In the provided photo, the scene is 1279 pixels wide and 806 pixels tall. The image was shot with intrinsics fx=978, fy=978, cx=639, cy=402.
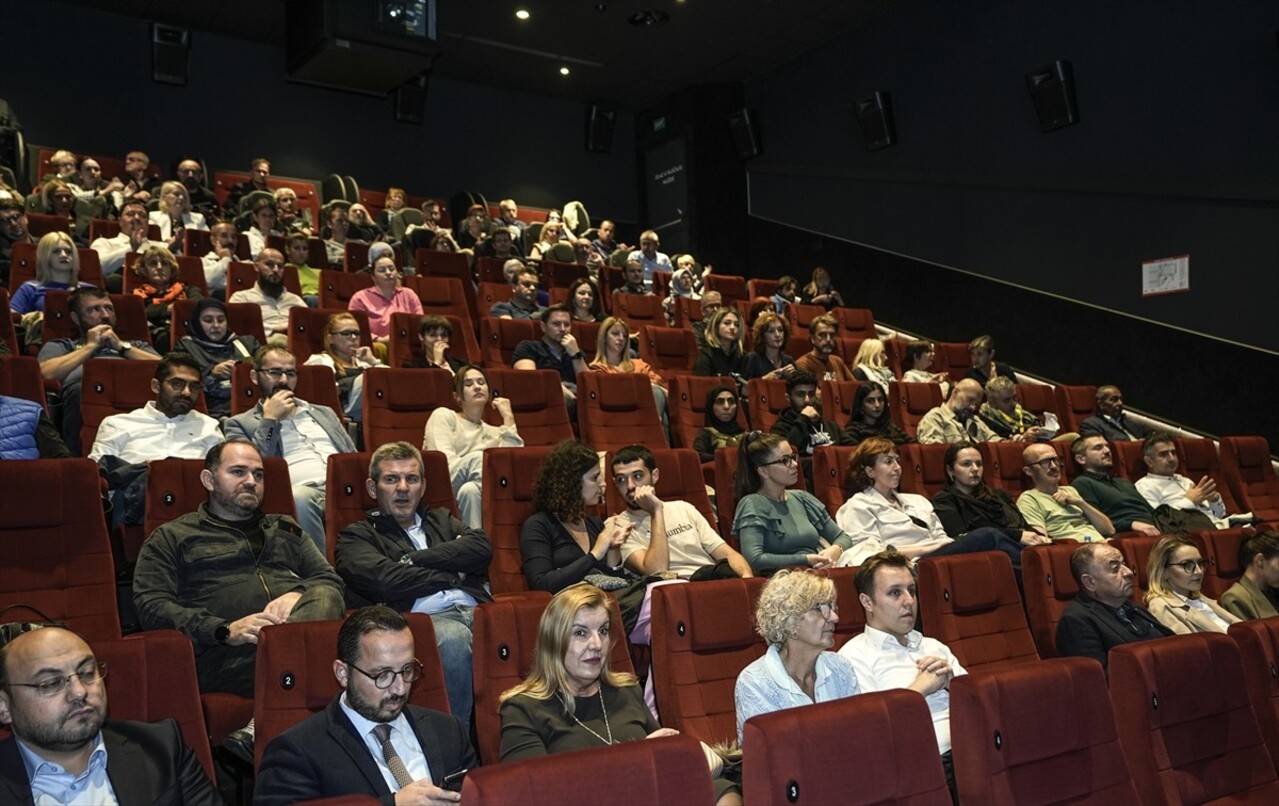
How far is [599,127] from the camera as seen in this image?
9242mm

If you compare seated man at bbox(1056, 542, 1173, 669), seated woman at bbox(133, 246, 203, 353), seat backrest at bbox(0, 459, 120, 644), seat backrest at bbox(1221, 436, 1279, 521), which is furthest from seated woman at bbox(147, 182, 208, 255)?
seat backrest at bbox(1221, 436, 1279, 521)

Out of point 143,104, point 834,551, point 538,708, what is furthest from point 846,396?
point 143,104

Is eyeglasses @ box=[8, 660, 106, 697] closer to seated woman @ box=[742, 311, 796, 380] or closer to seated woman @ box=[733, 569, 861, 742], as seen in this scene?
seated woman @ box=[733, 569, 861, 742]

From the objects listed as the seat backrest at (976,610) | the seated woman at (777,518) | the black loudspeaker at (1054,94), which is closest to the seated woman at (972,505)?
the seated woman at (777,518)

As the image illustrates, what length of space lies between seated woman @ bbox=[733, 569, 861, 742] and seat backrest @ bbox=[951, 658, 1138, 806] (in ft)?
1.45

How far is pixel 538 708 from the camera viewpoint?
5.46ft

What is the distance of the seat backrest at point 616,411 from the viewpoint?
3617 mm

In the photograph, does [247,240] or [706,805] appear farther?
[247,240]

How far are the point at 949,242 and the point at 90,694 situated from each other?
21.1 feet

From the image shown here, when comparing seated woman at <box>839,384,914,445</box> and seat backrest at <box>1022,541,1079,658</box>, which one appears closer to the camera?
seat backrest at <box>1022,541,1079,658</box>

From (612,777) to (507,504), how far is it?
1.64 metres

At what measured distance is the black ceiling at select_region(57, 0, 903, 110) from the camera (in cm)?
717

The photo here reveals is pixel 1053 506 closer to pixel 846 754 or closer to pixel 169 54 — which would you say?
pixel 846 754

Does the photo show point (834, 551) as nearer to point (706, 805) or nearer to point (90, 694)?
point (706, 805)
